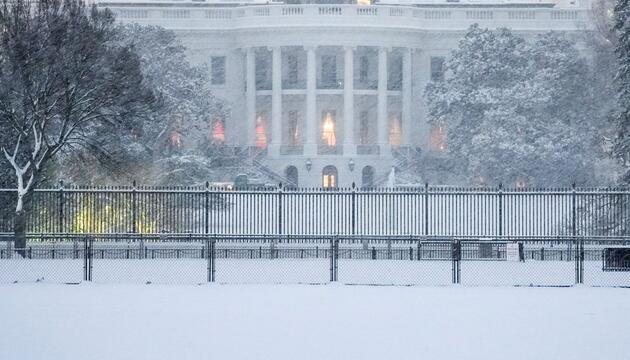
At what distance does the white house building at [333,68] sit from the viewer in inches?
3083

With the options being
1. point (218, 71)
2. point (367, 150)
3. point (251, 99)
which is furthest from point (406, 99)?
point (218, 71)

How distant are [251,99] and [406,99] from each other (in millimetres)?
9146

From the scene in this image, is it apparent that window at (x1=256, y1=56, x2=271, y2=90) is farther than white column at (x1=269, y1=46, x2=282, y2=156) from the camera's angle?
Yes

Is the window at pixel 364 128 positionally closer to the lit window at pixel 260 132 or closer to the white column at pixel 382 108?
the white column at pixel 382 108

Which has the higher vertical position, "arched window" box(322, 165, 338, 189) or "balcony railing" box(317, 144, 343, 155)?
"balcony railing" box(317, 144, 343, 155)

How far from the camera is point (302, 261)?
3450 centimetres

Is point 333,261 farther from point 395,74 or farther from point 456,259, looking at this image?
point 395,74

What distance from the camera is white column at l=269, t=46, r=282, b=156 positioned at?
259ft

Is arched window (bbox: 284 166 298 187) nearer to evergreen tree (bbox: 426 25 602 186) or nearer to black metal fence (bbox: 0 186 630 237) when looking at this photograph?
evergreen tree (bbox: 426 25 602 186)

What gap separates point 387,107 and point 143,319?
6111 cm

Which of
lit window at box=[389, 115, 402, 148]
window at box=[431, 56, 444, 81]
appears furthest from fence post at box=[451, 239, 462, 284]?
lit window at box=[389, 115, 402, 148]

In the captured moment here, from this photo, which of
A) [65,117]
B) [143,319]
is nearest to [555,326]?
[143,319]

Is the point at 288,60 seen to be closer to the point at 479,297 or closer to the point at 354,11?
the point at 354,11

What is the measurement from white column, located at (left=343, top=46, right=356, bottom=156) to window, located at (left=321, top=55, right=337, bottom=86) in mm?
4504
